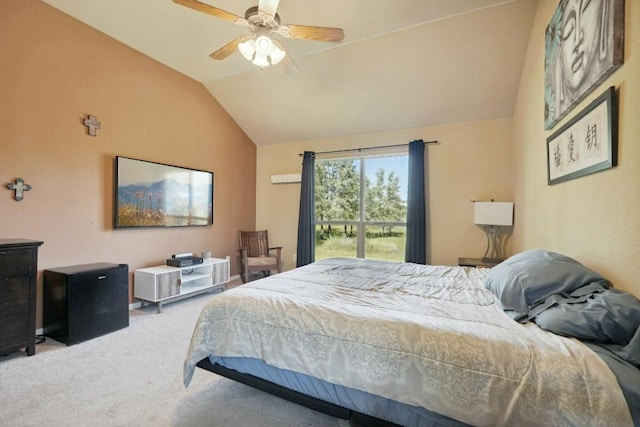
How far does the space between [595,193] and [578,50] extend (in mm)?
872

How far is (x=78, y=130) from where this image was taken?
302cm

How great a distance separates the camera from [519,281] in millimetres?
1547

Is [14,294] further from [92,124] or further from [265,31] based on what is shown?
[265,31]

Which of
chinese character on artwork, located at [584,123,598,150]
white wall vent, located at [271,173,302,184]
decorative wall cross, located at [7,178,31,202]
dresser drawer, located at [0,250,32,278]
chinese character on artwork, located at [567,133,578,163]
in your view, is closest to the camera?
chinese character on artwork, located at [584,123,598,150]

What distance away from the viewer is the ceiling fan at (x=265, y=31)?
208cm

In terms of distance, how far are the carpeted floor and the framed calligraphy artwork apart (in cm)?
207

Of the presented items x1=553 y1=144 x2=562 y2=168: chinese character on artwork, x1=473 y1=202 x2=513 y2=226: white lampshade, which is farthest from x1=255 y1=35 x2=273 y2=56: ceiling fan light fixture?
x1=473 y1=202 x2=513 y2=226: white lampshade

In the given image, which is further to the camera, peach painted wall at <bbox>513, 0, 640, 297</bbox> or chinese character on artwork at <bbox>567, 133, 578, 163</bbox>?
chinese character on artwork at <bbox>567, 133, 578, 163</bbox>

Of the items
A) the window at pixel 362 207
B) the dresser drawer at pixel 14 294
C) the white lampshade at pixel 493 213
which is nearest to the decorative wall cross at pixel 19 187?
the dresser drawer at pixel 14 294

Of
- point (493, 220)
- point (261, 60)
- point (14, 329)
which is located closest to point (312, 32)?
point (261, 60)

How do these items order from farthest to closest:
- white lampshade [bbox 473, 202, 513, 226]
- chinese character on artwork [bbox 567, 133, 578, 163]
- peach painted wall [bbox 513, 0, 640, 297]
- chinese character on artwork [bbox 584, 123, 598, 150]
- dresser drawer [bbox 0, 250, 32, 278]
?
white lampshade [bbox 473, 202, 513, 226]
dresser drawer [bbox 0, 250, 32, 278]
chinese character on artwork [bbox 567, 133, 578, 163]
chinese character on artwork [bbox 584, 123, 598, 150]
peach painted wall [bbox 513, 0, 640, 297]

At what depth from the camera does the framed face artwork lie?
1378mm

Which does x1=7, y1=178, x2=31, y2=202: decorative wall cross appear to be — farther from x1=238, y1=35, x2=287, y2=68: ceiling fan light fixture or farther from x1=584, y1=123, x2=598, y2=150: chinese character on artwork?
x1=584, y1=123, x2=598, y2=150: chinese character on artwork

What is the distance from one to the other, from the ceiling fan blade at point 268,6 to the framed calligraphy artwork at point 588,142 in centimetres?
207
